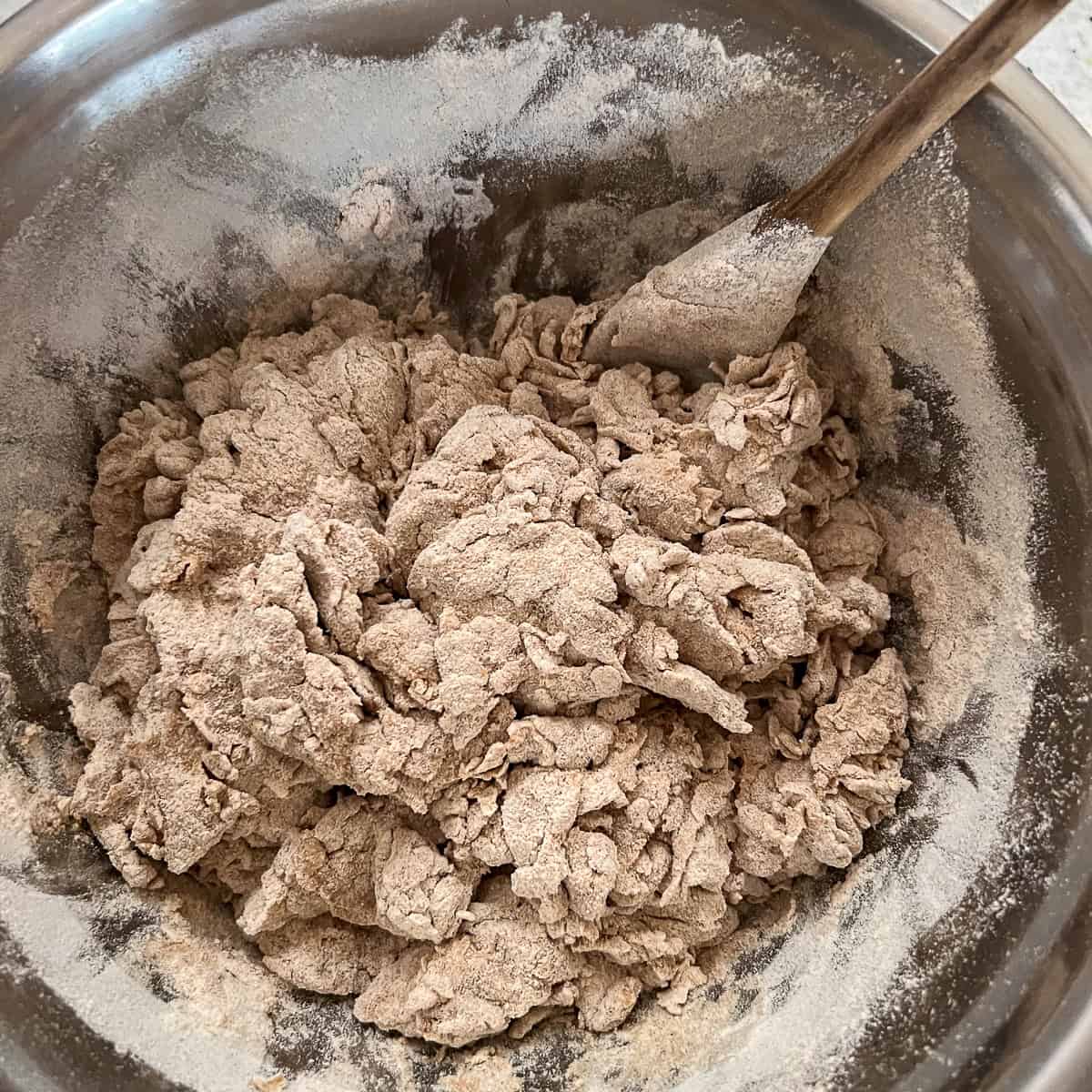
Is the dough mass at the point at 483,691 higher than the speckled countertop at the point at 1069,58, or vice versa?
the speckled countertop at the point at 1069,58

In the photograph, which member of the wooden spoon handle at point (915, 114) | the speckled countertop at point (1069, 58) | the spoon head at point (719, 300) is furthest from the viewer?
the speckled countertop at point (1069, 58)

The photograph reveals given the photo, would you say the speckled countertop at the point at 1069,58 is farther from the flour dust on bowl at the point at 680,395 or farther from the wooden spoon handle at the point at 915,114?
the wooden spoon handle at the point at 915,114

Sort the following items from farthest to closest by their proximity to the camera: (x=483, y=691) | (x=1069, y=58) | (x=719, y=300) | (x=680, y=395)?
(x=1069, y=58) → (x=680, y=395) → (x=719, y=300) → (x=483, y=691)

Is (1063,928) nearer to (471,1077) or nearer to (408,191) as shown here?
(471,1077)

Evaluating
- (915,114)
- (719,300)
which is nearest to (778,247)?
(719,300)

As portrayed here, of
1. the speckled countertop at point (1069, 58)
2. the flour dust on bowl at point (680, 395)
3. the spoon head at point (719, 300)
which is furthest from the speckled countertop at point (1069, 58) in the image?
the spoon head at point (719, 300)

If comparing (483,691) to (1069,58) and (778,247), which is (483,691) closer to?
(778,247)

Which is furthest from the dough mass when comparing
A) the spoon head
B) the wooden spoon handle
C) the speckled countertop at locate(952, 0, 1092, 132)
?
the speckled countertop at locate(952, 0, 1092, 132)

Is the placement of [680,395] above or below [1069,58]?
below
